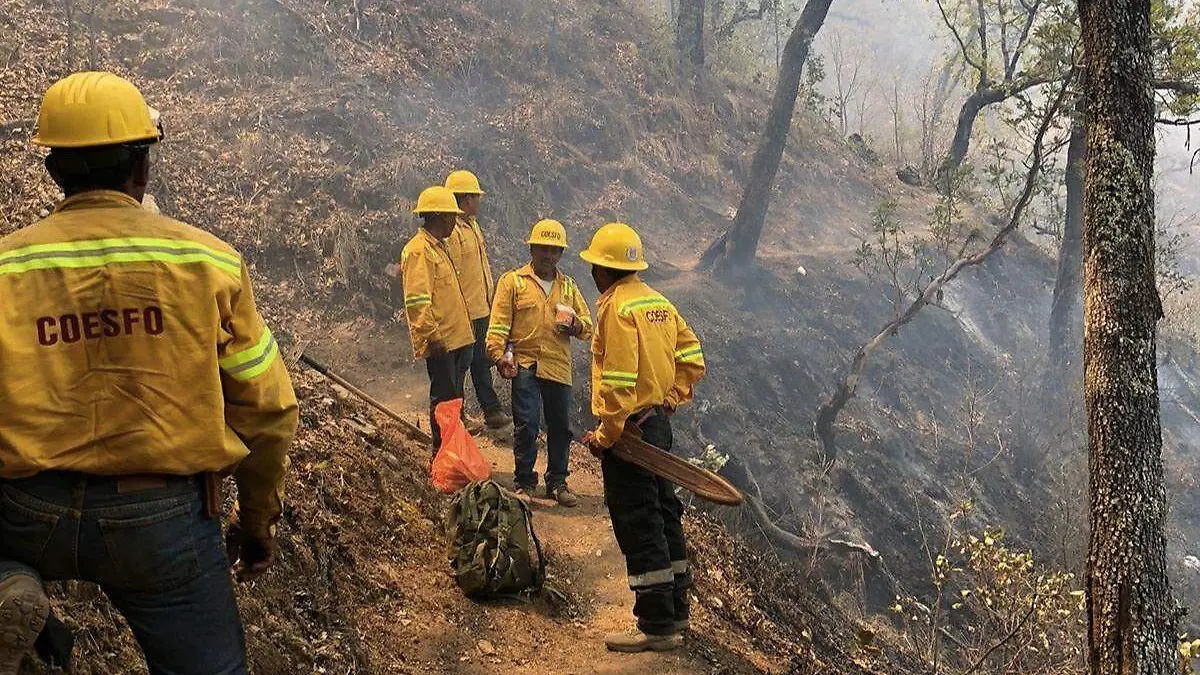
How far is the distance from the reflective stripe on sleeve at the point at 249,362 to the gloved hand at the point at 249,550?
21.7 inches

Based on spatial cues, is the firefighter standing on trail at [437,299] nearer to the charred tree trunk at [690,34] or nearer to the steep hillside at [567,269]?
the steep hillside at [567,269]

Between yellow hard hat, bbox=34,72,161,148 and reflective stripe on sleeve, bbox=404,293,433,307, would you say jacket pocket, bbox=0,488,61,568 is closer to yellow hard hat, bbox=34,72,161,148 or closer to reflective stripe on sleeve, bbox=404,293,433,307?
yellow hard hat, bbox=34,72,161,148

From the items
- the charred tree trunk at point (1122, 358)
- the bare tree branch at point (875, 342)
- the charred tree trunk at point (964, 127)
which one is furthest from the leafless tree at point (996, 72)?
the charred tree trunk at point (1122, 358)

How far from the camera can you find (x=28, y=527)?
1.98m

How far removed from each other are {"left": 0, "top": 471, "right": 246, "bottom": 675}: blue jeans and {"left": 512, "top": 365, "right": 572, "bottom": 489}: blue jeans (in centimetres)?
420

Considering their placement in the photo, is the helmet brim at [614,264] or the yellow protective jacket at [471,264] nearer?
the helmet brim at [614,264]

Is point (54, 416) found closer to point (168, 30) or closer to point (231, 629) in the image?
point (231, 629)

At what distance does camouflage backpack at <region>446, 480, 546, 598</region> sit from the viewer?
192 inches

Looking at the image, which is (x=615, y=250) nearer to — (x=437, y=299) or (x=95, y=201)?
(x=437, y=299)

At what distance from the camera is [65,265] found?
1995 mm

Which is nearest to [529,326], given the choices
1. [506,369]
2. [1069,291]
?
[506,369]

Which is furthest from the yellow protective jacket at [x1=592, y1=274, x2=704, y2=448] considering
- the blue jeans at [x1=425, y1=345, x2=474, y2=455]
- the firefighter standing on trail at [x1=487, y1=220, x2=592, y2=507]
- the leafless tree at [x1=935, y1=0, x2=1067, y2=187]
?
the leafless tree at [x1=935, y1=0, x2=1067, y2=187]

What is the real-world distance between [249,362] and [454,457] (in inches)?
148

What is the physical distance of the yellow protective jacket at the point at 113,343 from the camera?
196cm
